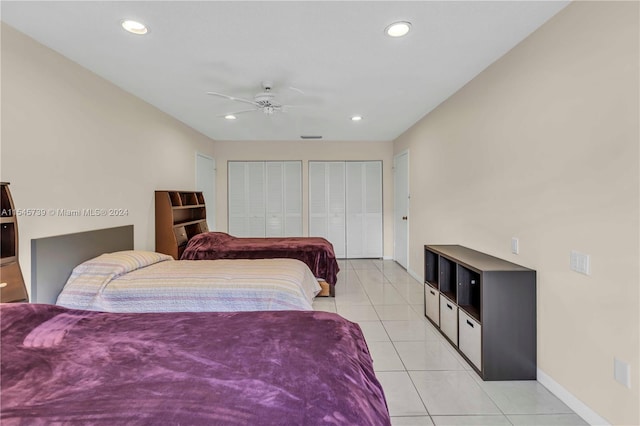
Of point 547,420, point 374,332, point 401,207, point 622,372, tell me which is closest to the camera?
point 622,372

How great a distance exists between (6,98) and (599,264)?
3.85 meters

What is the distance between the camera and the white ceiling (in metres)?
1.90

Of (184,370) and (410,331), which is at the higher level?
(184,370)

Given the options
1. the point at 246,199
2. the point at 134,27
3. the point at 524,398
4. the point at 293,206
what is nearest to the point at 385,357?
the point at 524,398

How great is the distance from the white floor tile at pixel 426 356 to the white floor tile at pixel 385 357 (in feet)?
0.17

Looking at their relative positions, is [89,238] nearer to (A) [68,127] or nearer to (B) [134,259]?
(B) [134,259]

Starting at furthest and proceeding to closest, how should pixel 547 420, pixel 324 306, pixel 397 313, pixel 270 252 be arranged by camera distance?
pixel 270 252, pixel 324 306, pixel 397 313, pixel 547 420

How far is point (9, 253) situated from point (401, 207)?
5173 millimetres

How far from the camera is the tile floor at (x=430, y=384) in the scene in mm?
1849

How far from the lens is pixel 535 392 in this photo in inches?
81.7

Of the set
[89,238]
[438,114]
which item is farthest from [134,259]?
[438,114]

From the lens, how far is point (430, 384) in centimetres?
218

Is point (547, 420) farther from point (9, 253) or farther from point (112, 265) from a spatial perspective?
point (9, 253)

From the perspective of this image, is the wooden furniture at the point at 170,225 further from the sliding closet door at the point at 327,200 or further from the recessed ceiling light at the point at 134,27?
the sliding closet door at the point at 327,200
